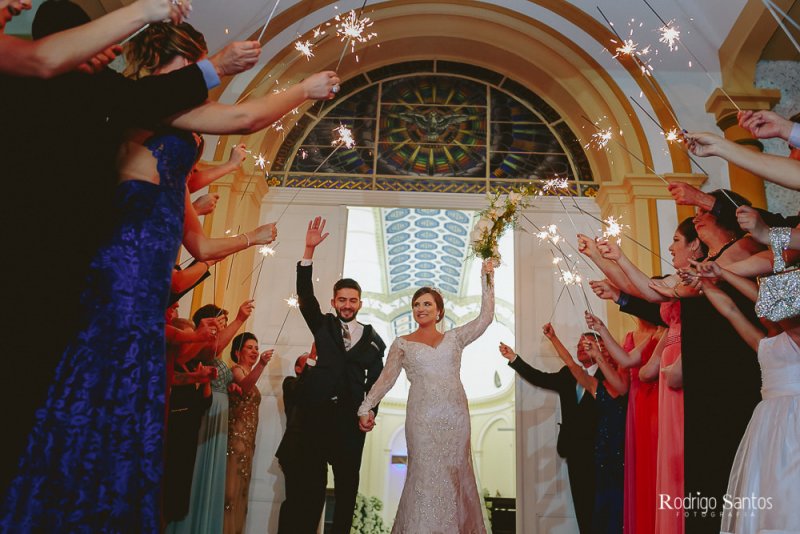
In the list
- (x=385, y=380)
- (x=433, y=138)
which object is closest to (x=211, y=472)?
(x=385, y=380)

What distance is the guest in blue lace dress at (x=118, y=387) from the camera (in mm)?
Answer: 1334

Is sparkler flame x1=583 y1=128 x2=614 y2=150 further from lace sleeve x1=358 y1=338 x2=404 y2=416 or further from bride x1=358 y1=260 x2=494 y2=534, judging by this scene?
lace sleeve x1=358 y1=338 x2=404 y2=416

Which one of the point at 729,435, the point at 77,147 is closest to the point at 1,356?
the point at 77,147

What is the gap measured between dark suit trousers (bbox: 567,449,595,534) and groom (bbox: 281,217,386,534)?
6.39 ft

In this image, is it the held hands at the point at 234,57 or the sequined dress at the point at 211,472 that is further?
the sequined dress at the point at 211,472

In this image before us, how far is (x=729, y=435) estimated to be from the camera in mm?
2773

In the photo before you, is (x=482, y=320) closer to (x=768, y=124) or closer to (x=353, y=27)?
(x=768, y=124)

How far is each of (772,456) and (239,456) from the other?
12.6 ft

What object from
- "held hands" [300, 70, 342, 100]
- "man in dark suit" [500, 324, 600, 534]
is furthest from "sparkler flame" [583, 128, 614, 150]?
"held hands" [300, 70, 342, 100]

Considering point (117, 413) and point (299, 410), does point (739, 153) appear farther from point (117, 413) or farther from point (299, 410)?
point (299, 410)

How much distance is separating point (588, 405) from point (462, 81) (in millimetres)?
4009

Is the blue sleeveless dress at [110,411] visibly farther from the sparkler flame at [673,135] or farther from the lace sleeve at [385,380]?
the sparkler flame at [673,135]

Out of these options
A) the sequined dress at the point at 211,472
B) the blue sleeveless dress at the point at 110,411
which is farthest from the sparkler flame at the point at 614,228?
the blue sleeveless dress at the point at 110,411

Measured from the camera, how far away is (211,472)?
162 inches
